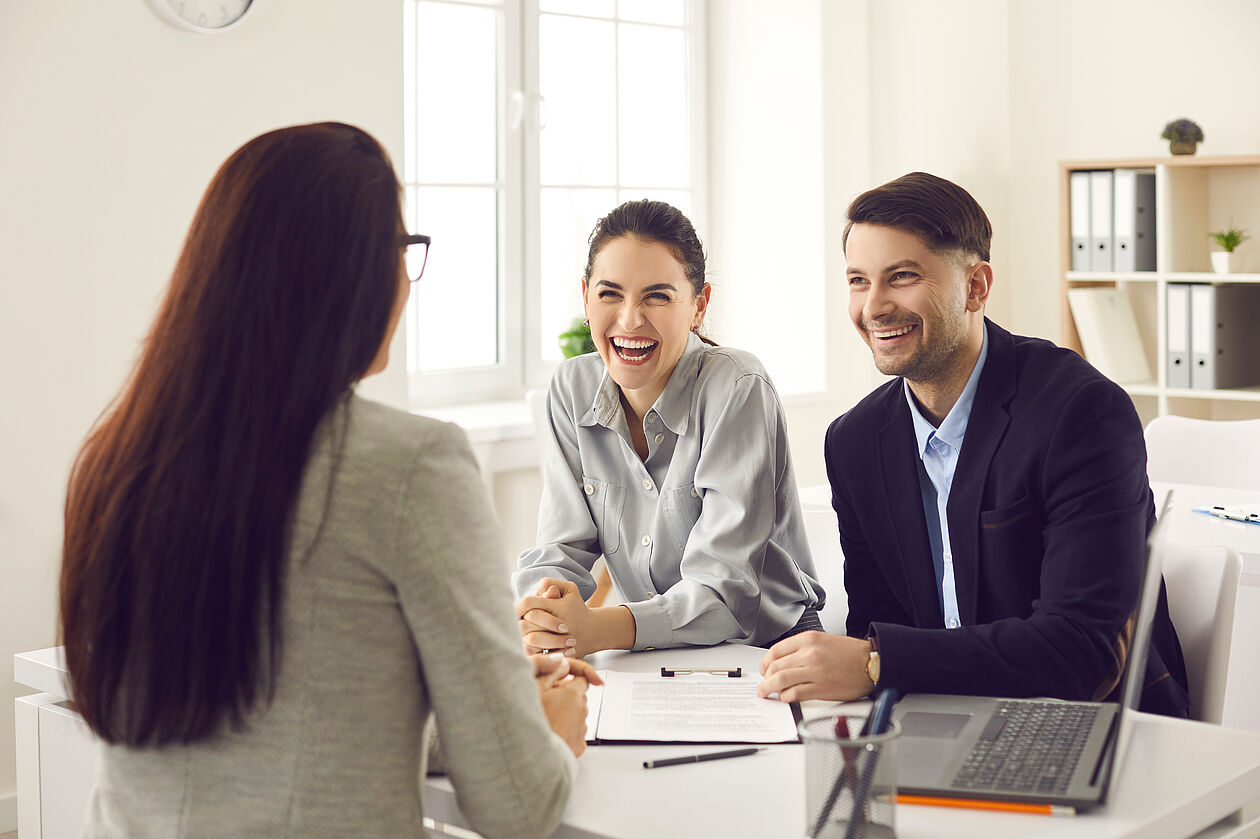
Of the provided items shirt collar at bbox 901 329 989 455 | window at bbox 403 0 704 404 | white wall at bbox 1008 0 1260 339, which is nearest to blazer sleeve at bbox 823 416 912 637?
shirt collar at bbox 901 329 989 455

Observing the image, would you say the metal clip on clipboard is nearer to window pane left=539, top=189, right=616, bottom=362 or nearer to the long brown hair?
the long brown hair

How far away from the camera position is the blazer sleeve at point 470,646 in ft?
3.17

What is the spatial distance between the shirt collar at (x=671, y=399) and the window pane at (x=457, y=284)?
196cm

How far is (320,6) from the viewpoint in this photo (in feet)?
10.5

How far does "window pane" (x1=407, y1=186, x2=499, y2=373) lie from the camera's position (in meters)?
3.96

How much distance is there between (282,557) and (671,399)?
3.59 ft

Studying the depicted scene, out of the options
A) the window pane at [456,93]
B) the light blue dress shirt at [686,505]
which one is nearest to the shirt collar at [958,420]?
the light blue dress shirt at [686,505]

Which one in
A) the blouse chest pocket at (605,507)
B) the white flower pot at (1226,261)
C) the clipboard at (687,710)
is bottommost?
the clipboard at (687,710)

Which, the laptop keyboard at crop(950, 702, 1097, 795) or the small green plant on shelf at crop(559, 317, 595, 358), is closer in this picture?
the laptop keyboard at crop(950, 702, 1097, 795)

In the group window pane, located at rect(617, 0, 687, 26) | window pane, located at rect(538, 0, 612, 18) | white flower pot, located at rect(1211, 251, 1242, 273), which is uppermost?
window pane, located at rect(617, 0, 687, 26)

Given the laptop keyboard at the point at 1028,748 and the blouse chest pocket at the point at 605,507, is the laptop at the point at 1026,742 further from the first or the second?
the blouse chest pocket at the point at 605,507

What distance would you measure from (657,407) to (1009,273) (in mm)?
3185

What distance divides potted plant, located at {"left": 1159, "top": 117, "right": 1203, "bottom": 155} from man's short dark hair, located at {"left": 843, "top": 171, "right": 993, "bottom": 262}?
2632 mm

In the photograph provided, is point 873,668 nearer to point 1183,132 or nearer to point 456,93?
point 456,93
